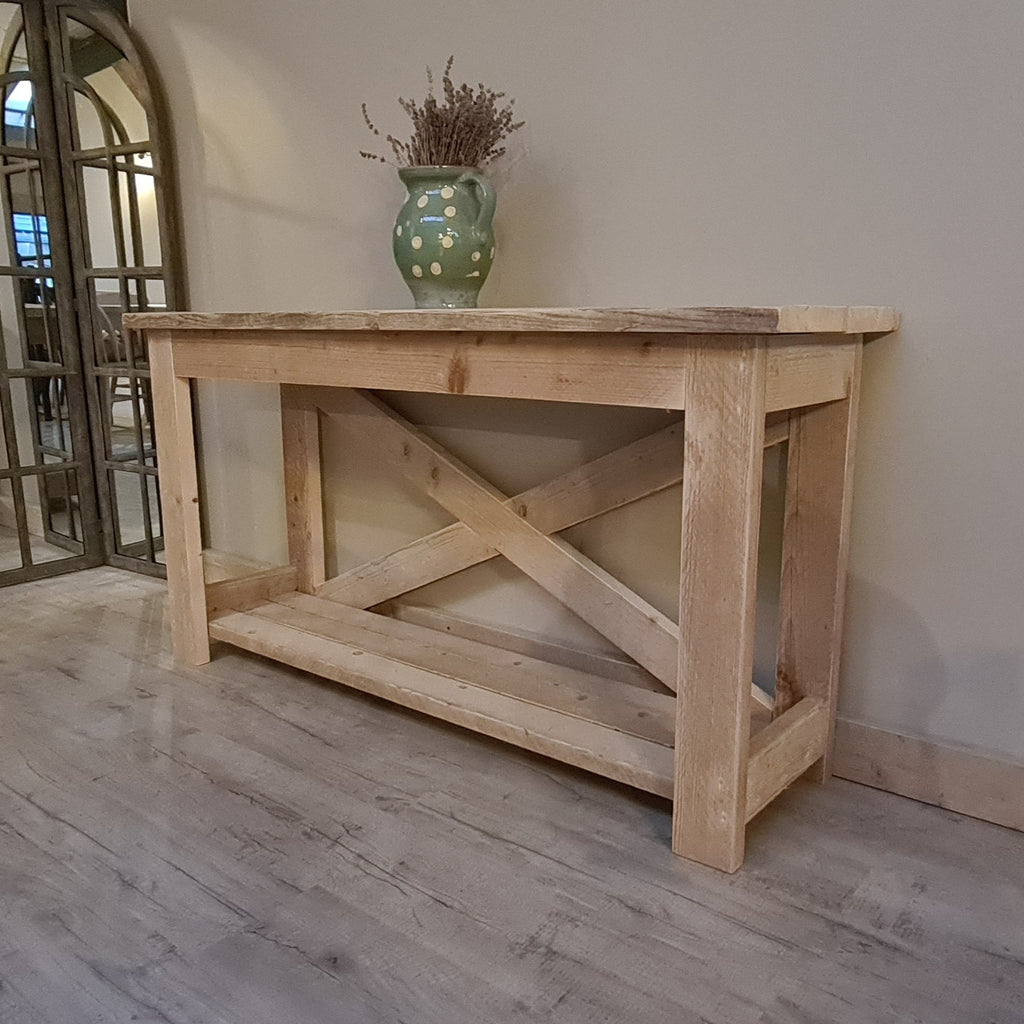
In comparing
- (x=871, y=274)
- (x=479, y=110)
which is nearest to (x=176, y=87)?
(x=479, y=110)

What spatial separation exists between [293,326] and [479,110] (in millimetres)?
512

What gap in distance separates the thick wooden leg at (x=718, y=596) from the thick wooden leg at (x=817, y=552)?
1.01 feet

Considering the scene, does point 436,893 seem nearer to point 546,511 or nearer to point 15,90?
point 546,511

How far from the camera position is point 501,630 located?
2.00 meters

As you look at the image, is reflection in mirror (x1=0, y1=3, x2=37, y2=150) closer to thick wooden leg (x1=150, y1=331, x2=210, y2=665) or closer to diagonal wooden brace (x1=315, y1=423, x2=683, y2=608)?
thick wooden leg (x1=150, y1=331, x2=210, y2=665)

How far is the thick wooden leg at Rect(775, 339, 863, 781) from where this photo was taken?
4.63ft

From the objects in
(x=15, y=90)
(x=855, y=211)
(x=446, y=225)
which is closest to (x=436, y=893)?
(x=446, y=225)

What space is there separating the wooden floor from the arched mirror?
1207mm

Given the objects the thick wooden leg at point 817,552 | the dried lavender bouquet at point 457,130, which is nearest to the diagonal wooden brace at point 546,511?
the thick wooden leg at point 817,552

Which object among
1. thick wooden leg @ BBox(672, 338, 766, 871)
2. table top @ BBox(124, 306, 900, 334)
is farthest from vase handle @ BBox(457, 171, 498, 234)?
thick wooden leg @ BBox(672, 338, 766, 871)

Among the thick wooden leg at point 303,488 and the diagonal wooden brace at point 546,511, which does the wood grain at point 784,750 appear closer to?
the diagonal wooden brace at point 546,511

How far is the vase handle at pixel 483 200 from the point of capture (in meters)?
1.58

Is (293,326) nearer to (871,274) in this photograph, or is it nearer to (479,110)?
(479,110)

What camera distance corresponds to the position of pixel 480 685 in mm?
1634
